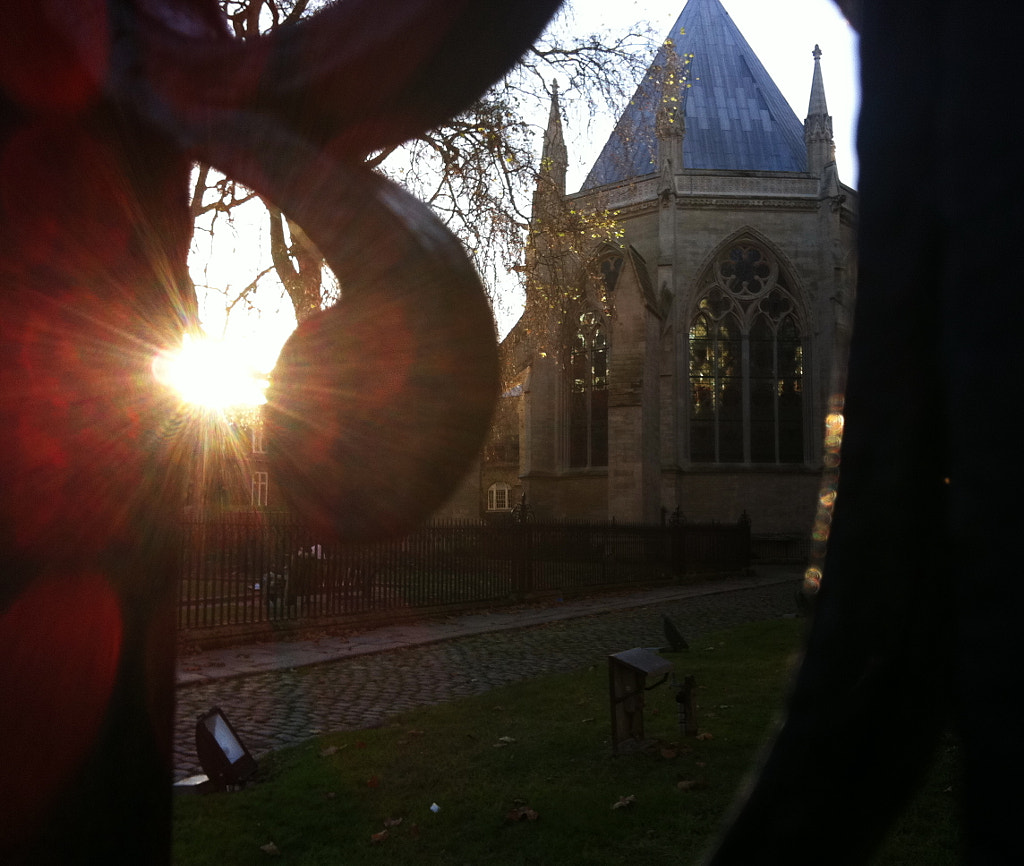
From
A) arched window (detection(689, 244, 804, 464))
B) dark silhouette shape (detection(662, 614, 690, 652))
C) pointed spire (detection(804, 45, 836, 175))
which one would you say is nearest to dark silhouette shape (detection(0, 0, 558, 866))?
dark silhouette shape (detection(662, 614, 690, 652))

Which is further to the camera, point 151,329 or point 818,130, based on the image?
point 818,130

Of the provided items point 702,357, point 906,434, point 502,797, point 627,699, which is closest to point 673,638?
point 627,699

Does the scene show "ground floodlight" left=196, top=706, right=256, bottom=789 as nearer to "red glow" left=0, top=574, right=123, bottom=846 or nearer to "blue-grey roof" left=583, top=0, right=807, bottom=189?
"red glow" left=0, top=574, right=123, bottom=846

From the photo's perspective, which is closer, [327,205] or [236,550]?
[327,205]

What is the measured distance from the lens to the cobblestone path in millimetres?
6645

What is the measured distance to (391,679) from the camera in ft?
28.2

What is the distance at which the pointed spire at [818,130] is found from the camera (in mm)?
29688

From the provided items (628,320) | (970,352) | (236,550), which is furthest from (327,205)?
(628,320)

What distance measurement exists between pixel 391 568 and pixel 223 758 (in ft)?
29.2

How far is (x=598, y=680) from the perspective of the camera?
8.13 m

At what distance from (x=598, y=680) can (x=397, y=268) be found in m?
7.91

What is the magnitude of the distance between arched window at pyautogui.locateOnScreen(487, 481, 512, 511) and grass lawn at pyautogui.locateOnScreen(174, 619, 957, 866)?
127 ft

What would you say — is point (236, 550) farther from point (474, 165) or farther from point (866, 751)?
point (866, 751)

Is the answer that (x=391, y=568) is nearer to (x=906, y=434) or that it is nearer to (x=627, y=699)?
(x=627, y=699)
